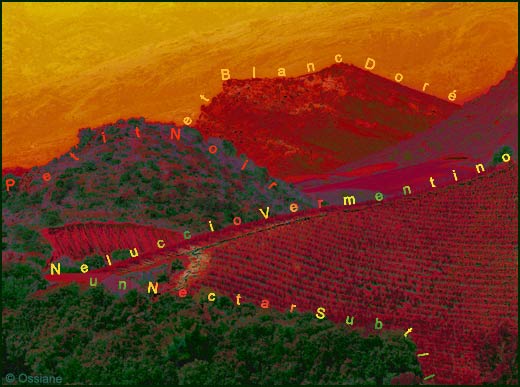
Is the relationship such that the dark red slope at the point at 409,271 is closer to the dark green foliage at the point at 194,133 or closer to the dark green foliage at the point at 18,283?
the dark green foliage at the point at 18,283

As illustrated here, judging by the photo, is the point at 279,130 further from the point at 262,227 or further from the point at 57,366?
the point at 57,366

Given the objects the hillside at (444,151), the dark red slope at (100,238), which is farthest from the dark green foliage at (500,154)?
the dark red slope at (100,238)

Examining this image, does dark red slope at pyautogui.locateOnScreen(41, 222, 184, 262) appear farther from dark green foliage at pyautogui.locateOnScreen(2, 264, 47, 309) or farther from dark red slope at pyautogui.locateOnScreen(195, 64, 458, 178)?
dark red slope at pyautogui.locateOnScreen(195, 64, 458, 178)

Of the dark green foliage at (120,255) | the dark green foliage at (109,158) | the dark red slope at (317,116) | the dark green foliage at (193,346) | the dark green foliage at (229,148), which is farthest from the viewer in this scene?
the dark green foliage at (229,148)

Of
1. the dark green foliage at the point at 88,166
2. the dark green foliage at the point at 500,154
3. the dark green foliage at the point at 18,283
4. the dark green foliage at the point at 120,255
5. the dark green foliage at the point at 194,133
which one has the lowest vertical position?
the dark green foliage at the point at 18,283

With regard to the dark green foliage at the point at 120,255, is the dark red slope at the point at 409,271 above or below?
below

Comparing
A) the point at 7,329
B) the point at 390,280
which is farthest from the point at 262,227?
the point at 7,329

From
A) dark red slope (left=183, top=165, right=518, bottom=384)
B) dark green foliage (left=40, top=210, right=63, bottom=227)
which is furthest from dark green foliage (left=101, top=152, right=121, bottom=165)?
dark red slope (left=183, top=165, right=518, bottom=384)
